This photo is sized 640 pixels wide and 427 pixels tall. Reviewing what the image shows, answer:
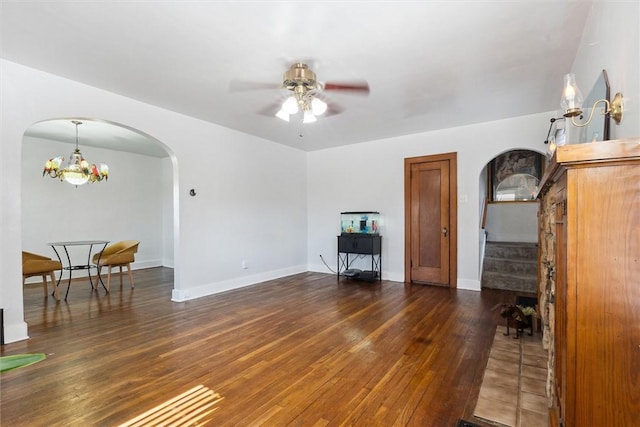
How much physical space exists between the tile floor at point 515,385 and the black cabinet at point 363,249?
8.66ft

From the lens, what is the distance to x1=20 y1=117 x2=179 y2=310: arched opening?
5215mm

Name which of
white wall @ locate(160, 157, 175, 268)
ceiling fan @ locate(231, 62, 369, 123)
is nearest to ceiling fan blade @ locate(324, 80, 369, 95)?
ceiling fan @ locate(231, 62, 369, 123)

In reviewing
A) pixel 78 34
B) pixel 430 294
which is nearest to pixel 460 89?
pixel 430 294

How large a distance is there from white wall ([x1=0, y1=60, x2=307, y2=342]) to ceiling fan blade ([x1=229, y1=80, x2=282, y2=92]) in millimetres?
1332

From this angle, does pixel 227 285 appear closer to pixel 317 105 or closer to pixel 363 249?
pixel 363 249

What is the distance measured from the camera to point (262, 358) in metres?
2.40

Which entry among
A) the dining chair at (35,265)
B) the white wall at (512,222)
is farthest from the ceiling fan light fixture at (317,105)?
the white wall at (512,222)

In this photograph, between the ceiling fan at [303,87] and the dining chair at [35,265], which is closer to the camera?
the ceiling fan at [303,87]

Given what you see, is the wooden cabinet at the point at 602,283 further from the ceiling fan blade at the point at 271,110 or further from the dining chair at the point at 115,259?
the dining chair at the point at 115,259

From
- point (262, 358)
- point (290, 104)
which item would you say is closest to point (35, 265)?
point (262, 358)

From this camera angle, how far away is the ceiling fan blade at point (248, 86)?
9.84ft

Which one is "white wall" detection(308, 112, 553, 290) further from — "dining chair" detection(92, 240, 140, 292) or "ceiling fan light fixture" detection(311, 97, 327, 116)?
"dining chair" detection(92, 240, 140, 292)

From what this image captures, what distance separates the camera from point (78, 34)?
225cm

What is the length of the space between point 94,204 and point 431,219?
21.6 ft
